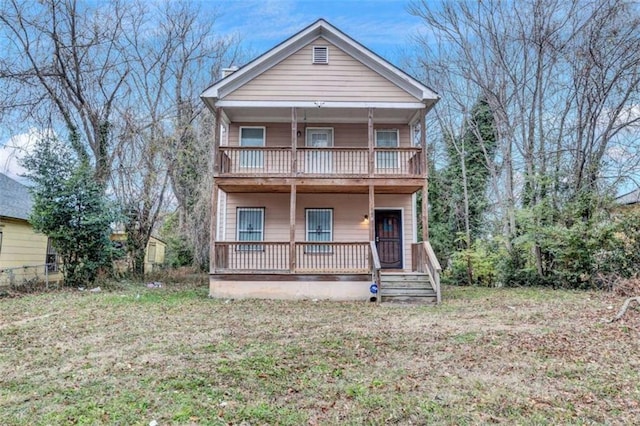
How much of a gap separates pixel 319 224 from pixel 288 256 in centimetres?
177

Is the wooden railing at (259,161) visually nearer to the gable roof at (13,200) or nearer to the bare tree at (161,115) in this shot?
the bare tree at (161,115)

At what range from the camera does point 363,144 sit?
44.2ft

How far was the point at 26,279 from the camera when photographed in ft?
43.8

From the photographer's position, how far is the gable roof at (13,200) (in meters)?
13.7

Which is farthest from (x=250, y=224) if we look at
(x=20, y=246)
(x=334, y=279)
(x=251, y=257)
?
(x=20, y=246)

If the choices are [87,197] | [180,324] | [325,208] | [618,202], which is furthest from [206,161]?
[618,202]

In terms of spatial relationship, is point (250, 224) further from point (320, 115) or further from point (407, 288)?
point (407, 288)

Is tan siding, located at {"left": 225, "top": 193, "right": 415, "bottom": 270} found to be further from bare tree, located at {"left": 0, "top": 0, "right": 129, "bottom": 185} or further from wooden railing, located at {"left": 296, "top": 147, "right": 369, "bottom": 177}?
bare tree, located at {"left": 0, "top": 0, "right": 129, "bottom": 185}

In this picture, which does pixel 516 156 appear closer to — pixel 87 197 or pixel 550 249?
pixel 550 249

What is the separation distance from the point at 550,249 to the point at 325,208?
23.5ft

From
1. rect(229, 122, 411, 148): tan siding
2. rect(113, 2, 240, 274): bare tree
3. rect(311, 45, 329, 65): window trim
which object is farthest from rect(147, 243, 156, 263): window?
rect(311, 45, 329, 65): window trim

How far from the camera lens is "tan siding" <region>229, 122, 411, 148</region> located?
13.4 metres

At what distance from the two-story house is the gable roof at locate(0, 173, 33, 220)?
301 inches

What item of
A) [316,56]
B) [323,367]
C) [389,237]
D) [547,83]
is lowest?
[323,367]
